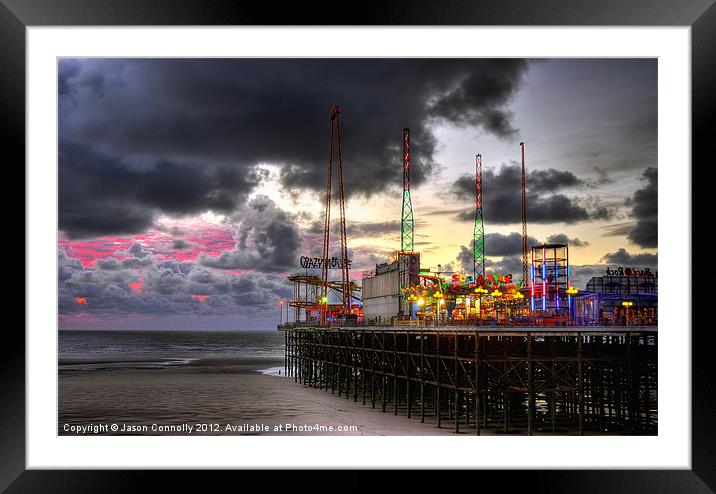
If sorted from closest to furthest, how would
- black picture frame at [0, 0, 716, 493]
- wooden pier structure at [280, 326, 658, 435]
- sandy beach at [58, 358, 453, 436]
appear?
black picture frame at [0, 0, 716, 493], wooden pier structure at [280, 326, 658, 435], sandy beach at [58, 358, 453, 436]

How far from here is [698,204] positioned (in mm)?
15742

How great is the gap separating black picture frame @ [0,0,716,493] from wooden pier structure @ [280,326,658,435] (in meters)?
11.7

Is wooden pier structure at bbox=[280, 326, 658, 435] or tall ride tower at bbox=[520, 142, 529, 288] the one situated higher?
tall ride tower at bbox=[520, 142, 529, 288]

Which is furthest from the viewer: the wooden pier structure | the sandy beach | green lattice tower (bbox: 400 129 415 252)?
green lattice tower (bbox: 400 129 415 252)

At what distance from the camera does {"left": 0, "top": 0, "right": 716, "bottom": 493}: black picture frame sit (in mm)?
15117

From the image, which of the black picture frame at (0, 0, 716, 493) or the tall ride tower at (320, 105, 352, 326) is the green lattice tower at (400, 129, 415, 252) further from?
the black picture frame at (0, 0, 716, 493)

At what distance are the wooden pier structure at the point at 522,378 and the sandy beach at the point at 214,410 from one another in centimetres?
222

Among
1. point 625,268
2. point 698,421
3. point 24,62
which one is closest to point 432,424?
point 698,421

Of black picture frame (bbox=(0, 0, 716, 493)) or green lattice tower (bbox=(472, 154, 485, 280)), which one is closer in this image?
black picture frame (bbox=(0, 0, 716, 493))

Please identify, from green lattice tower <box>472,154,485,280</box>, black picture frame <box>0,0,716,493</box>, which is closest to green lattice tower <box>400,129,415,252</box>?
green lattice tower <box>472,154,485,280</box>
